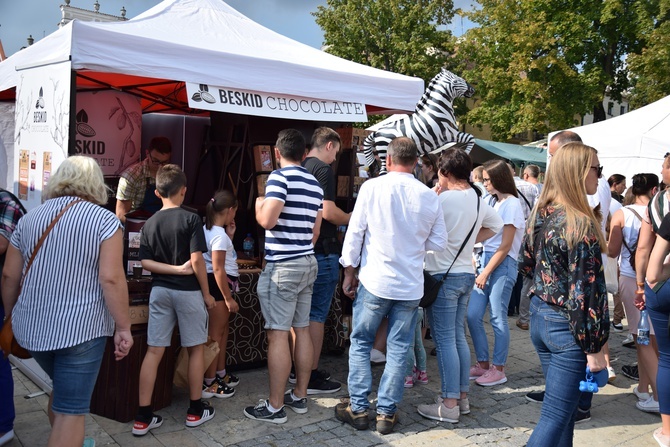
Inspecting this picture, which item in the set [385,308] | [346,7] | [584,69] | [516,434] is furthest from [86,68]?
[346,7]

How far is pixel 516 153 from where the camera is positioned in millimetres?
20234

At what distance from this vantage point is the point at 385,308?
3627 mm

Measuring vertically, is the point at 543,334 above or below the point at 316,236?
below

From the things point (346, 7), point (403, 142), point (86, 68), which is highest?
point (346, 7)

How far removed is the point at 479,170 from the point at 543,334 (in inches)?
188

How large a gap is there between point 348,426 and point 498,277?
5.67 ft

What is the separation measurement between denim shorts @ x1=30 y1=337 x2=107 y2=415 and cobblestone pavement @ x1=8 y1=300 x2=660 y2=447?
34.3 inches

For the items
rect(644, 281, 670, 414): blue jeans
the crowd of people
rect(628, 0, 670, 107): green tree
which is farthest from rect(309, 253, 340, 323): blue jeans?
rect(628, 0, 670, 107): green tree

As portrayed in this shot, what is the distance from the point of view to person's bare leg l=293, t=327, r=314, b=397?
3.97 m

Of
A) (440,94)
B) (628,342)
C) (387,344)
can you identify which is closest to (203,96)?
(387,344)

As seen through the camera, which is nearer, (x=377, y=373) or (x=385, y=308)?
(x=385, y=308)

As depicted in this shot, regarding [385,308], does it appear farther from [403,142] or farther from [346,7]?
[346,7]

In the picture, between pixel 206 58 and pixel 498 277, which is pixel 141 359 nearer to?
pixel 206 58

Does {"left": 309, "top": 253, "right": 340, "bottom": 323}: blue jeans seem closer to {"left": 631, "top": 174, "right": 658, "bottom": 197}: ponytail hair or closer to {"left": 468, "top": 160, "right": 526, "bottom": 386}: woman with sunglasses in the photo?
{"left": 468, "top": 160, "right": 526, "bottom": 386}: woman with sunglasses
